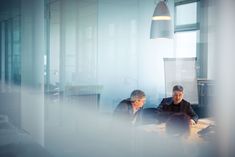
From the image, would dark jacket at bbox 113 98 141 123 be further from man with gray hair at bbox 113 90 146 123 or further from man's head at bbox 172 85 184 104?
man's head at bbox 172 85 184 104

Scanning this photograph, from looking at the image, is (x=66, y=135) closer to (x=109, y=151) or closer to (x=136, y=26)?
(x=109, y=151)

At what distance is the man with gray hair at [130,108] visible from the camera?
4.00 m

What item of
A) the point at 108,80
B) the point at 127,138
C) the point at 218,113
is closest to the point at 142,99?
the point at 127,138

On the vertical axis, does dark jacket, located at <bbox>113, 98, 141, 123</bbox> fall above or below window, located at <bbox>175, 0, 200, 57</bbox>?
below

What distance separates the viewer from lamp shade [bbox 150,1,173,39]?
211 inches

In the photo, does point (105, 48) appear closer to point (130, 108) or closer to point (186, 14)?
point (186, 14)

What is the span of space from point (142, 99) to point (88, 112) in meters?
2.58

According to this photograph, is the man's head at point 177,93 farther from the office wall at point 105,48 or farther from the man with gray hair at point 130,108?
the office wall at point 105,48

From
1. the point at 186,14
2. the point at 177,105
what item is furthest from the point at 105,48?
→ the point at 177,105

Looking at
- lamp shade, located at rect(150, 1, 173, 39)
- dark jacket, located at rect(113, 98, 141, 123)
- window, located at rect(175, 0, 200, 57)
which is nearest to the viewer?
dark jacket, located at rect(113, 98, 141, 123)

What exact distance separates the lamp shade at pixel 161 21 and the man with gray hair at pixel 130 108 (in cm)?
175

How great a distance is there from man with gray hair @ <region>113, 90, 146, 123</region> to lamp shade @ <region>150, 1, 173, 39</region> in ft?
5.73

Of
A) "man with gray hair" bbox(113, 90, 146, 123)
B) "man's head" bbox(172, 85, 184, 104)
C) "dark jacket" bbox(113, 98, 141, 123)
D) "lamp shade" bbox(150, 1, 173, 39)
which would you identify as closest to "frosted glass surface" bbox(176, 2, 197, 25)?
"lamp shade" bbox(150, 1, 173, 39)

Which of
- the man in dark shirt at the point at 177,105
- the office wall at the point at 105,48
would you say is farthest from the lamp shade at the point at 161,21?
the office wall at the point at 105,48
